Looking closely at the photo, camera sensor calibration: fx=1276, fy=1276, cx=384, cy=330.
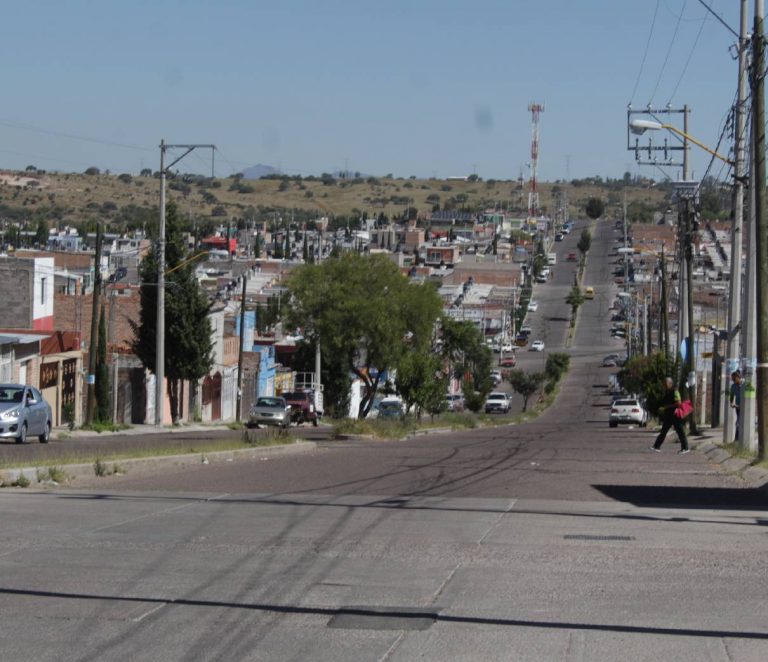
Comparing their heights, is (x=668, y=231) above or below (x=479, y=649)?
above

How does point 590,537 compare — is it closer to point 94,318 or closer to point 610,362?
point 94,318

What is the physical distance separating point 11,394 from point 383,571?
2379cm

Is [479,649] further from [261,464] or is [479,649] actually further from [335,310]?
[335,310]

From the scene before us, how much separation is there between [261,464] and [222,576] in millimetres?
13464

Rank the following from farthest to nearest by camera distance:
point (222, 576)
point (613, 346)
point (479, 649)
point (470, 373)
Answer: point (613, 346)
point (470, 373)
point (222, 576)
point (479, 649)

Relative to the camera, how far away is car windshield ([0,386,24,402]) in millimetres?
32750

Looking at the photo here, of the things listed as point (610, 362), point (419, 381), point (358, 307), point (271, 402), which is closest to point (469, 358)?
point (419, 381)

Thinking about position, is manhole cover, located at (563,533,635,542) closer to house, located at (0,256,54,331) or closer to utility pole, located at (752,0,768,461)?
utility pole, located at (752,0,768,461)

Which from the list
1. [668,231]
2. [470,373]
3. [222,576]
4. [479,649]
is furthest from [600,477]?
[668,231]

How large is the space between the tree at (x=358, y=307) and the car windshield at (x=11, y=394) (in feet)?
70.4

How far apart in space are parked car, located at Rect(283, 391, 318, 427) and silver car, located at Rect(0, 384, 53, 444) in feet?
86.2

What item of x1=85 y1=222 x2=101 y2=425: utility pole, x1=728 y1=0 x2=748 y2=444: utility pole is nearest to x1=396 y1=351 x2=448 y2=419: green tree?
x1=85 y1=222 x2=101 y2=425: utility pole

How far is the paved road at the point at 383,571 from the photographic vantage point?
27.9 feet

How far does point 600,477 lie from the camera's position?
21.3 metres
